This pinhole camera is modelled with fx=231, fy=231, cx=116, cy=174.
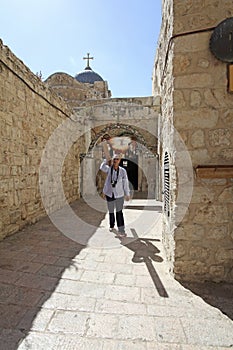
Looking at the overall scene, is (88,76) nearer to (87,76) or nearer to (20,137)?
(87,76)

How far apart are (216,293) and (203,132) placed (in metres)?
1.57

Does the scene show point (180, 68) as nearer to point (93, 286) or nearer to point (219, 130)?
point (219, 130)

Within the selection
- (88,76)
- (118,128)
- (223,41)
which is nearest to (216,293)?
(223,41)

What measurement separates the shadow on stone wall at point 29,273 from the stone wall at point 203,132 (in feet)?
4.47

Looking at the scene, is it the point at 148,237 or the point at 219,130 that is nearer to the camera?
the point at 219,130

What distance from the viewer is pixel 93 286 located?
7.47 feet

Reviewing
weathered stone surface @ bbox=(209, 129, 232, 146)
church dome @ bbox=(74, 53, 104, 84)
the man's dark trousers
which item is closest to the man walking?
the man's dark trousers

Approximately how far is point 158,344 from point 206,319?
50 cm

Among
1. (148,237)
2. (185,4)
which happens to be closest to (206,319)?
(148,237)

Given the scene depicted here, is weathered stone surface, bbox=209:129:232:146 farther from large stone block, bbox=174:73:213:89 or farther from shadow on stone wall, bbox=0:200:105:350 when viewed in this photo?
shadow on stone wall, bbox=0:200:105:350

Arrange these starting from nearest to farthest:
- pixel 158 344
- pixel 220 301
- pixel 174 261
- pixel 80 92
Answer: pixel 158 344, pixel 220 301, pixel 174 261, pixel 80 92

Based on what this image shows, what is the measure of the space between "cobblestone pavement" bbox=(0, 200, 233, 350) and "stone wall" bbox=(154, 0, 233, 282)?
302 millimetres

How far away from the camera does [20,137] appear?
4219mm

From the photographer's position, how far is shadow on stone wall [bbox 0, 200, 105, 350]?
5.56ft
